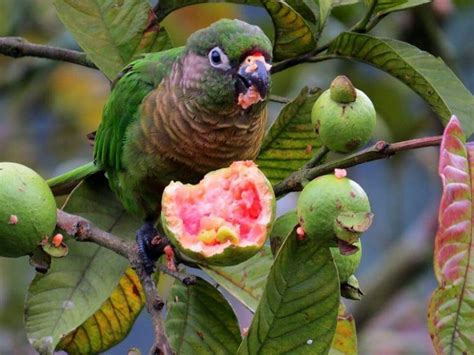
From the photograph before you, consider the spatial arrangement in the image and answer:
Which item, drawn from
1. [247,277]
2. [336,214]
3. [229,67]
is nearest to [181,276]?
[247,277]

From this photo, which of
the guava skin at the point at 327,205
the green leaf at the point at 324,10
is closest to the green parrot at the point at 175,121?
the green leaf at the point at 324,10

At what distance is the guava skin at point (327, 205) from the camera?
46.1 inches

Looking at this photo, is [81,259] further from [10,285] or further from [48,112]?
[48,112]

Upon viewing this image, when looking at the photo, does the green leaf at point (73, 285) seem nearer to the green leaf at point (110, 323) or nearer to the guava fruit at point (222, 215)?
the green leaf at point (110, 323)

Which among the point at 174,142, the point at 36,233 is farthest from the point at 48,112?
the point at 36,233

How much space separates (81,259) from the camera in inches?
62.1

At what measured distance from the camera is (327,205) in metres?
1.17

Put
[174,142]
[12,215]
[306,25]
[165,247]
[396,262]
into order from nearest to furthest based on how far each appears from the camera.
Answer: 1. [12,215]
2. [165,247]
3. [306,25]
4. [174,142]
5. [396,262]

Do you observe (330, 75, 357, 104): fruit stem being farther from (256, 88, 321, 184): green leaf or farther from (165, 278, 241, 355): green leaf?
(165, 278, 241, 355): green leaf

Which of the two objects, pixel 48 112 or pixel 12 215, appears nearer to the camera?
pixel 12 215

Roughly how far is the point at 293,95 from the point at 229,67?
118cm

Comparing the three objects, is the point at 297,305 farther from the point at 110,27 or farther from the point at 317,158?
the point at 110,27

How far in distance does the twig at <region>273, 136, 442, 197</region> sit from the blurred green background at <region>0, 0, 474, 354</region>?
1.14 meters

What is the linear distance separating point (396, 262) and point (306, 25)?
1.49m
